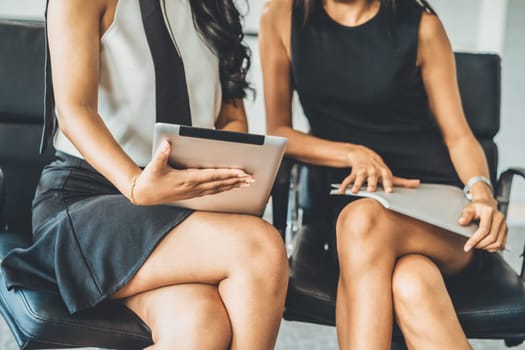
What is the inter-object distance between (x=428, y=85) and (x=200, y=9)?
53 centimetres

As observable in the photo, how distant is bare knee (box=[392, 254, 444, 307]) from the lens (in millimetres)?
1050

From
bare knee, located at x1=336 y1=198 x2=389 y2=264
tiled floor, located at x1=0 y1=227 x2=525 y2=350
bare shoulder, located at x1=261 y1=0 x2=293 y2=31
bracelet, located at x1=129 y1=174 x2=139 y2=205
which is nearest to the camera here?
bracelet, located at x1=129 y1=174 x2=139 y2=205

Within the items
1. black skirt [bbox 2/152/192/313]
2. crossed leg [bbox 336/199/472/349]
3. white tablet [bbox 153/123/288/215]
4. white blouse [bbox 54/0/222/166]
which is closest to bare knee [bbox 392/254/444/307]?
crossed leg [bbox 336/199/472/349]

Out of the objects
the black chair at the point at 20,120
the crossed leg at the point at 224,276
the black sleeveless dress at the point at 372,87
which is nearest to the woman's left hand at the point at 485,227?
the black sleeveless dress at the point at 372,87

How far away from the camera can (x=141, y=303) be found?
101 cm

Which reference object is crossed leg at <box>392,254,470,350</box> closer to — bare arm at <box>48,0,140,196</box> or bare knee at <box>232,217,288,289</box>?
bare knee at <box>232,217,288,289</box>

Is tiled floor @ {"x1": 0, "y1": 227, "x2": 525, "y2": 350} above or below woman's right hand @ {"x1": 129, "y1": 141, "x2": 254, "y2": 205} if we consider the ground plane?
below

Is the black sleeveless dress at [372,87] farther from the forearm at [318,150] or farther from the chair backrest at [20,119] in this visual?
the chair backrest at [20,119]

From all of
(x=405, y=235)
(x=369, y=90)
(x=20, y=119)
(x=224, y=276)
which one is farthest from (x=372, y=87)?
(x=20, y=119)

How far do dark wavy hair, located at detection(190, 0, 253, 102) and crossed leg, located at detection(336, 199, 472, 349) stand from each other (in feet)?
1.26

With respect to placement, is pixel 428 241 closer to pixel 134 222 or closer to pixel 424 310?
pixel 424 310

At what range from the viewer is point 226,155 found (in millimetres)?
917

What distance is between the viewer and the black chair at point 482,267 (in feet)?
3.64

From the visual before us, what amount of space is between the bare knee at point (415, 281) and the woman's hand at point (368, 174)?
165 millimetres
